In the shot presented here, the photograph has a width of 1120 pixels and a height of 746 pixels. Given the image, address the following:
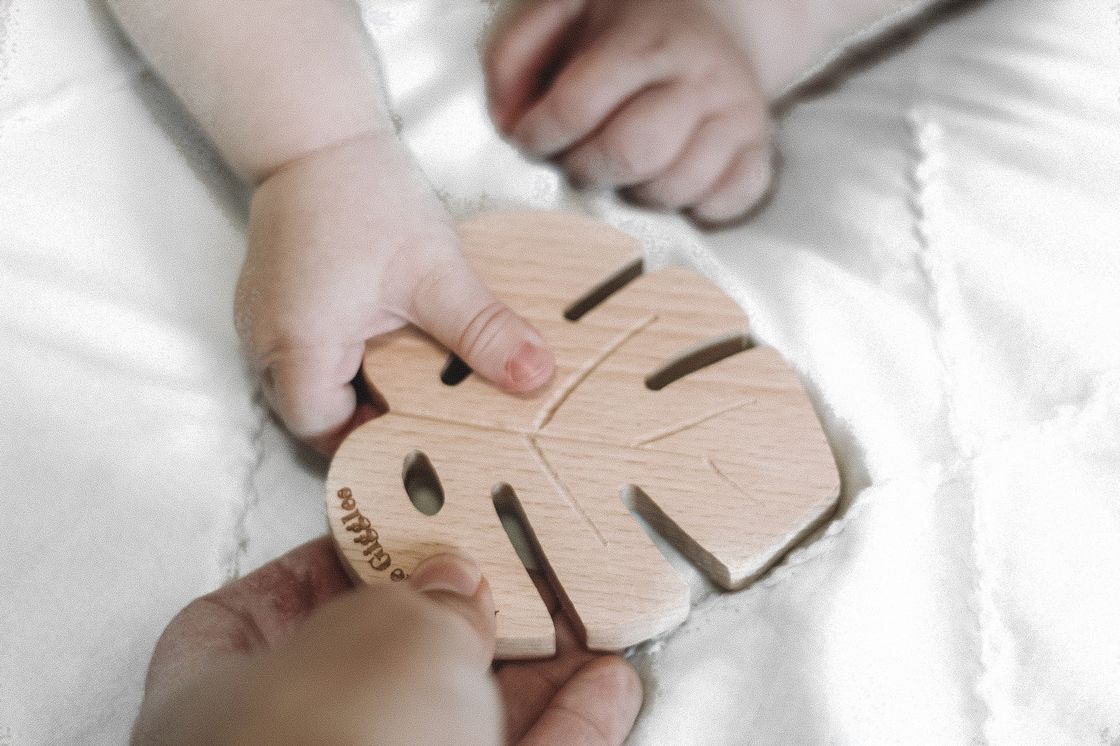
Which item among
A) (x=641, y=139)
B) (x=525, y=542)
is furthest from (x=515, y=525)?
(x=641, y=139)

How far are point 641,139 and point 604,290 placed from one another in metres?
0.12

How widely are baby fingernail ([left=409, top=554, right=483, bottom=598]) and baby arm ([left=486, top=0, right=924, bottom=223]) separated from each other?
0.32 m

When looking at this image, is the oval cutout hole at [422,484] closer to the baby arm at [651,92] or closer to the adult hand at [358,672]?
the adult hand at [358,672]

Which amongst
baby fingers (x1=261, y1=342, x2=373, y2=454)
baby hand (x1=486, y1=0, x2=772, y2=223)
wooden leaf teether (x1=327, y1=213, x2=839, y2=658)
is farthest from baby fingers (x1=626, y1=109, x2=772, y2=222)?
baby fingers (x1=261, y1=342, x2=373, y2=454)

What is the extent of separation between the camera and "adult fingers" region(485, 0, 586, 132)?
27.0 inches

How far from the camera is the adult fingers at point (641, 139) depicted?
2.06 ft

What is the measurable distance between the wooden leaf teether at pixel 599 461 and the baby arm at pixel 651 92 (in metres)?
0.11

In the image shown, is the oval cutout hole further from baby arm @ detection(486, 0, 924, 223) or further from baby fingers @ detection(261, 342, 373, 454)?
baby arm @ detection(486, 0, 924, 223)

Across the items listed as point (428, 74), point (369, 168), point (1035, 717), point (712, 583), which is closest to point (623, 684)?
point (712, 583)

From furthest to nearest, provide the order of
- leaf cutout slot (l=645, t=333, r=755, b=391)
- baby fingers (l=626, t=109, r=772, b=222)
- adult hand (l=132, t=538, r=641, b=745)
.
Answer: baby fingers (l=626, t=109, r=772, b=222) → leaf cutout slot (l=645, t=333, r=755, b=391) → adult hand (l=132, t=538, r=641, b=745)

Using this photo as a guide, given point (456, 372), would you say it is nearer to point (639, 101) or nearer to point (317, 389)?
point (317, 389)

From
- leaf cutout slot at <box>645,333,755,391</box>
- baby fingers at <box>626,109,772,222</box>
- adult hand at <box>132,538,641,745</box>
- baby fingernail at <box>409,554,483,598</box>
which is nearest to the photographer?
adult hand at <box>132,538,641,745</box>

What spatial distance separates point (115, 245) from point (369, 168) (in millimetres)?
183

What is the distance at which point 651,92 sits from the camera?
647mm
